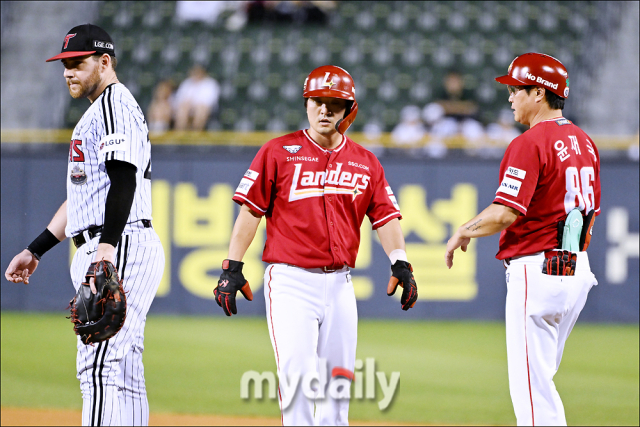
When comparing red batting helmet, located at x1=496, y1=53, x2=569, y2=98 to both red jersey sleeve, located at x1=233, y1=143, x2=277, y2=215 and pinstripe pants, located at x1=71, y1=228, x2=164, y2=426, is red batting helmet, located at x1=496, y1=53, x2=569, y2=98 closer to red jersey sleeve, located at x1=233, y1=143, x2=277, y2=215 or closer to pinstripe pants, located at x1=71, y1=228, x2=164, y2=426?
red jersey sleeve, located at x1=233, y1=143, x2=277, y2=215

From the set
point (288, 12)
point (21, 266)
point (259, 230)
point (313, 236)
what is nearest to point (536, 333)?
point (313, 236)

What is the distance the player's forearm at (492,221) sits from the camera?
3602 mm

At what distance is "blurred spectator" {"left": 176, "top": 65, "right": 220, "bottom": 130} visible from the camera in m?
11.7

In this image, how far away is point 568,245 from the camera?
11.9 ft

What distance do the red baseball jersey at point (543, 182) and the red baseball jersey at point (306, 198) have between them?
740 millimetres

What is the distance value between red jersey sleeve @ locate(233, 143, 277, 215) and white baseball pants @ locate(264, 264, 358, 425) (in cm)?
32

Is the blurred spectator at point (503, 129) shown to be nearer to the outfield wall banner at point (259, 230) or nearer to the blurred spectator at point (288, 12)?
the outfield wall banner at point (259, 230)

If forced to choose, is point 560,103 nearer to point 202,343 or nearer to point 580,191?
point 580,191

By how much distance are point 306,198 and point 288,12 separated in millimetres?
10853

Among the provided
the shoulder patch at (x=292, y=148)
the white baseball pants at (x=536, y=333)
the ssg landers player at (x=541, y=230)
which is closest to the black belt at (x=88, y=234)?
the shoulder patch at (x=292, y=148)

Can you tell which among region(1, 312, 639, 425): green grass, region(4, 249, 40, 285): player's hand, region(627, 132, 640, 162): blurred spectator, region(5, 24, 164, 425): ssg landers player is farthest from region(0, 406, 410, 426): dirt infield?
region(627, 132, 640, 162): blurred spectator

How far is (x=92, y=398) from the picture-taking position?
10.6ft

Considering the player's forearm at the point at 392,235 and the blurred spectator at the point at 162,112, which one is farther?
the blurred spectator at the point at 162,112

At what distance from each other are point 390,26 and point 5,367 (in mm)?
9653
